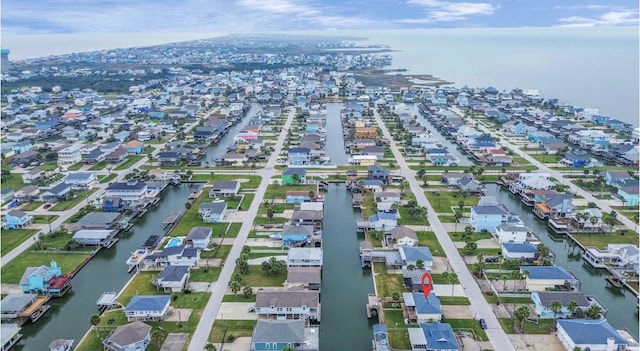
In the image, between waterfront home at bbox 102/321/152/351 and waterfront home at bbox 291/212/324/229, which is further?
waterfront home at bbox 291/212/324/229

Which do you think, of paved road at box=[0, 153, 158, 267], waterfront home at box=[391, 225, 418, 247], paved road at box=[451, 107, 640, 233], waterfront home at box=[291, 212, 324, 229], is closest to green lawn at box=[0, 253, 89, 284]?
paved road at box=[0, 153, 158, 267]

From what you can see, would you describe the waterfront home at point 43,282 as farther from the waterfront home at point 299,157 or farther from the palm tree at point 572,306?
the palm tree at point 572,306

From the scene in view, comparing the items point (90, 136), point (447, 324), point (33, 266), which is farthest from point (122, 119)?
point (447, 324)

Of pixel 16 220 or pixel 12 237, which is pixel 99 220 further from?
pixel 16 220

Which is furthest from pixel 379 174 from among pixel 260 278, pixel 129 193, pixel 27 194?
pixel 27 194

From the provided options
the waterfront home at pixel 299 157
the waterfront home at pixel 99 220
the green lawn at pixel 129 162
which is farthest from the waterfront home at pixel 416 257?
the green lawn at pixel 129 162

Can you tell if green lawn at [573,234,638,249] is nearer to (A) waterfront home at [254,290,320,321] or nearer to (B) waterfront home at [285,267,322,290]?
(B) waterfront home at [285,267,322,290]

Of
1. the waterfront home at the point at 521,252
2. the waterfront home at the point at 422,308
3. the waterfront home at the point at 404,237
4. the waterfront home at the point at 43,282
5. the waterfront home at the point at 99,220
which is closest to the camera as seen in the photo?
the waterfront home at the point at 422,308
